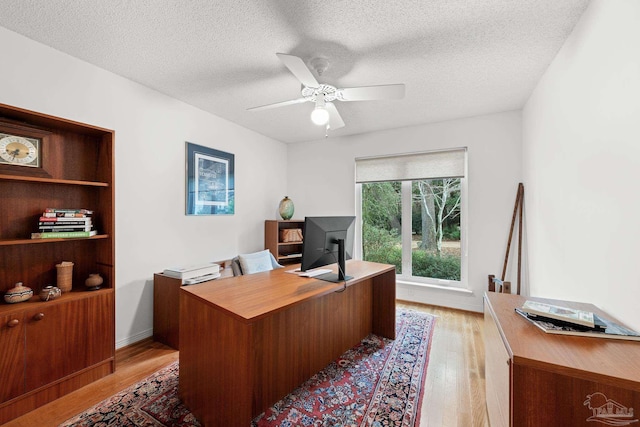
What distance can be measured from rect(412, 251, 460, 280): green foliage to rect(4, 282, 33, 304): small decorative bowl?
388 centimetres

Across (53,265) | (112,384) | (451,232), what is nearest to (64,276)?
(53,265)

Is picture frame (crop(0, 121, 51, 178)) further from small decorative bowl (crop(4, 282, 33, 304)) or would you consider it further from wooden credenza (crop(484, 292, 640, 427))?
wooden credenza (crop(484, 292, 640, 427))

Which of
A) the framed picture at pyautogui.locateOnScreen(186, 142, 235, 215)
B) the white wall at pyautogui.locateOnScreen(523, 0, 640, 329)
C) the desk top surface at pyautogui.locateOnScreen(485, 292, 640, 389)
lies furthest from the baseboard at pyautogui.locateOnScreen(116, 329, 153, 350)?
the white wall at pyautogui.locateOnScreen(523, 0, 640, 329)

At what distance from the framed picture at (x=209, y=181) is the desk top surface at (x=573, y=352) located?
10.0 ft

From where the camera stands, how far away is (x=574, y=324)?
1128mm

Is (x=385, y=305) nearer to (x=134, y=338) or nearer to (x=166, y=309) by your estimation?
(x=166, y=309)

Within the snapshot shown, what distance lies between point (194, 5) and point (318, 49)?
2.72ft

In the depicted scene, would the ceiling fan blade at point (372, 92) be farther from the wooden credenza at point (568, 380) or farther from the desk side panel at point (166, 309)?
the desk side panel at point (166, 309)

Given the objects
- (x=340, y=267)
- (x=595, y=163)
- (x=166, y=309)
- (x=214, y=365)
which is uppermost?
(x=595, y=163)

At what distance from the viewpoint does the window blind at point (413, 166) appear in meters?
3.43

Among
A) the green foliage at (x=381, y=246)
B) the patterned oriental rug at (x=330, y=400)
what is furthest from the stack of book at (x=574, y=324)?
the green foliage at (x=381, y=246)

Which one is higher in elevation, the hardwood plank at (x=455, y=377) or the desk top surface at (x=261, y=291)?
the desk top surface at (x=261, y=291)

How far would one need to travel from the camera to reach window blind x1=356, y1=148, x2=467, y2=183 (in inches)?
135

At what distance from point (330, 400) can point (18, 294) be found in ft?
6.99
